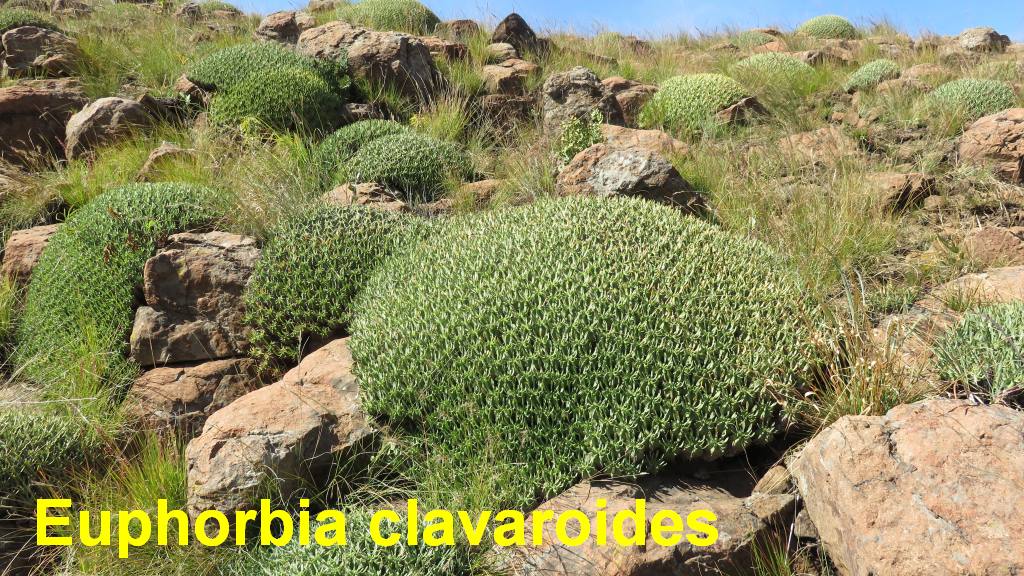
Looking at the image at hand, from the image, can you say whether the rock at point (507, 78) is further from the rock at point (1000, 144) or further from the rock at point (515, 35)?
the rock at point (1000, 144)

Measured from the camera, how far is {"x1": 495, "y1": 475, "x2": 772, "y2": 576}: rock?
279 centimetres

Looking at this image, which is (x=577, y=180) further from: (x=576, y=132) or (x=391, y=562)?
(x=391, y=562)

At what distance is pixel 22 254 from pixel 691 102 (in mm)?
7668

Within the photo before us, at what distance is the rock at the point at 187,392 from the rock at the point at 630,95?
635cm

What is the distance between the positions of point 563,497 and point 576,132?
4.45 meters

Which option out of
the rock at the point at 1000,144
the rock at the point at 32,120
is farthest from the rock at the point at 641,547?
the rock at the point at 32,120

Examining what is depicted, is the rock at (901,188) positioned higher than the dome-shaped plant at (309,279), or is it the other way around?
the rock at (901,188)

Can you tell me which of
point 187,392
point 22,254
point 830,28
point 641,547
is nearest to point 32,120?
point 22,254

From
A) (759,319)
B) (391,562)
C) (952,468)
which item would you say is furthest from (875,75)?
(391,562)

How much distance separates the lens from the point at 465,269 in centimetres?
389

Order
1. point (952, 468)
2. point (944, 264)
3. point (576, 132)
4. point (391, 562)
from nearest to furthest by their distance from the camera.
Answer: point (952, 468) < point (391, 562) < point (944, 264) < point (576, 132)

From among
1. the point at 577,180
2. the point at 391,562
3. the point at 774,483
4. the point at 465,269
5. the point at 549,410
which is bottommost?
the point at 391,562

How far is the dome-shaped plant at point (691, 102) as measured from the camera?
8.52 meters

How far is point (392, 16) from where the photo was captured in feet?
40.8
